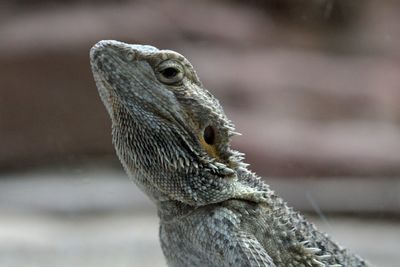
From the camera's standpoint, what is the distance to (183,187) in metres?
2.00

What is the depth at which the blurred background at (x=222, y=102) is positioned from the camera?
407cm

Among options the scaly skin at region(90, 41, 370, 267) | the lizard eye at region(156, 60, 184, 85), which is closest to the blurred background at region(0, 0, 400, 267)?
the scaly skin at region(90, 41, 370, 267)

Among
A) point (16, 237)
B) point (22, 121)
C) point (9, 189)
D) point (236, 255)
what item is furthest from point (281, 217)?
point (22, 121)

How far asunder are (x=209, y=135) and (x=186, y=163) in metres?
0.14

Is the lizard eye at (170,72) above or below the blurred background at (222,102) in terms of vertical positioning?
below

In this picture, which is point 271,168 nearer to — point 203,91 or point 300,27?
point 300,27

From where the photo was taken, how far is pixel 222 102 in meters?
Answer: 4.59

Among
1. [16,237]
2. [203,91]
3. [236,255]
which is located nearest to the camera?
[236,255]

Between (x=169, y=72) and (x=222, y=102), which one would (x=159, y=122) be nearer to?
(x=169, y=72)

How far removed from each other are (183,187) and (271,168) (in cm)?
245

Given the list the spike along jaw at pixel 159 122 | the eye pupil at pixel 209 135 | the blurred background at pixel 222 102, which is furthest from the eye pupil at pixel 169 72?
the blurred background at pixel 222 102

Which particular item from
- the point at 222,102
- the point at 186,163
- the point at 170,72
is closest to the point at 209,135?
the point at 186,163

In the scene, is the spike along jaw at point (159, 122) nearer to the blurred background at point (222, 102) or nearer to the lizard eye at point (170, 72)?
the lizard eye at point (170, 72)

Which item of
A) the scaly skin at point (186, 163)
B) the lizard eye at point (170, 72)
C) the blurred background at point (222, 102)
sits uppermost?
the blurred background at point (222, 102)
